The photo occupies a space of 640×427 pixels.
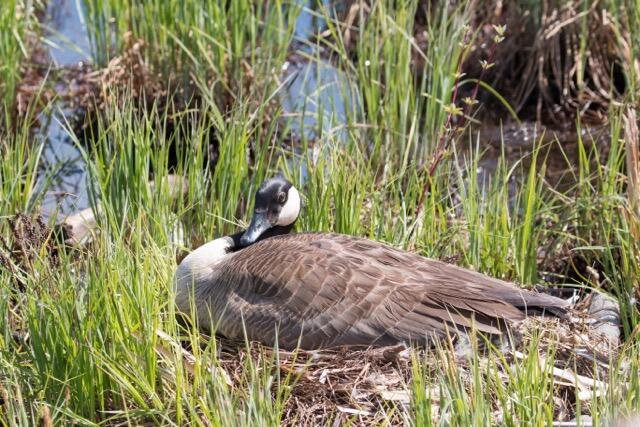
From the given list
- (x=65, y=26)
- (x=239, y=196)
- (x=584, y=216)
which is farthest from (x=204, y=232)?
(x=65, y=26)

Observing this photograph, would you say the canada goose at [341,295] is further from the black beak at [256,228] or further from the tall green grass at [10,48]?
the tall green grass at [10,48]

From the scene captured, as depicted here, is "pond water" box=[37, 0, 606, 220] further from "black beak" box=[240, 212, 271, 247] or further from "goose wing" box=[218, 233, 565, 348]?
"goose wing" box=[218, 233, 565, 348]

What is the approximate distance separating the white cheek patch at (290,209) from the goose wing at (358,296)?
57 centimetres

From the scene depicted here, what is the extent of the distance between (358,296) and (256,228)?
91 centimetres

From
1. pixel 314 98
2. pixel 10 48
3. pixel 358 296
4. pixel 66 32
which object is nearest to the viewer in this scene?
pixel 358 296

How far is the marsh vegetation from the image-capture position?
449cm

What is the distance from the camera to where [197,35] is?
7984 mm

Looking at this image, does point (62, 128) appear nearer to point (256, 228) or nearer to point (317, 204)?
point (317, 204)

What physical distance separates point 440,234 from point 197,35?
8.50 feet

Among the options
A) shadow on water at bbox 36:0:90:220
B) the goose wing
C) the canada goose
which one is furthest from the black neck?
shadow on water at bbox 36:0:90:220

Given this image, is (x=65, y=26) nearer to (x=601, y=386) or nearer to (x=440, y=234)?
(x=440, y=234)

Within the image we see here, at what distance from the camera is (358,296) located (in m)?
5.25

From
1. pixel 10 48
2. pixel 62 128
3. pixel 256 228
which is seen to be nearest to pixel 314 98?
pixel 62 128

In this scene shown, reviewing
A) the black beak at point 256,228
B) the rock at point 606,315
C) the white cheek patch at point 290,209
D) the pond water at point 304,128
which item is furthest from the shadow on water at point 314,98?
the rock at point 606,315
